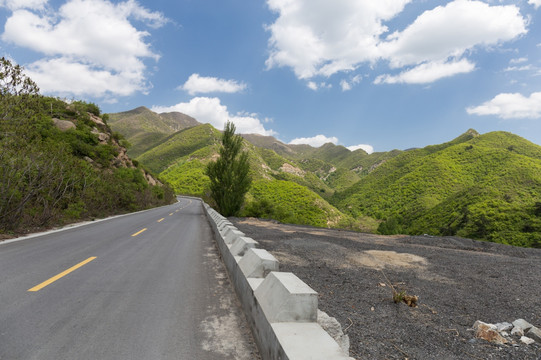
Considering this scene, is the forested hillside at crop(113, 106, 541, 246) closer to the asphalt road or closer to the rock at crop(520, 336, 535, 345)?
the asphalt road

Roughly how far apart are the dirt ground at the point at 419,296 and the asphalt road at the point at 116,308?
159 cm

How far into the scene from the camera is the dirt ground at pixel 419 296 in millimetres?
2980

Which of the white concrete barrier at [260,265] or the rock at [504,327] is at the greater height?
the white concrete barrier at [260,265]

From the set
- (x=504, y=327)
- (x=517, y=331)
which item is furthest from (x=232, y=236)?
(x=517, y=331)

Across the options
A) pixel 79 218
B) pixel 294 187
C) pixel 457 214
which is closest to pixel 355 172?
pixel 294 187

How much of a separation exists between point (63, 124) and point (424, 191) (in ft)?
209

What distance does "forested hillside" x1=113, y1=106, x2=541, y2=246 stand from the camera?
2709 centimetres

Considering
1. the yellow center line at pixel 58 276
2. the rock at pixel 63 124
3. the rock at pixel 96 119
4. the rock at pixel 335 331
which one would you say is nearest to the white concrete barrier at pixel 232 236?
the yellow center line at pixel 58 276

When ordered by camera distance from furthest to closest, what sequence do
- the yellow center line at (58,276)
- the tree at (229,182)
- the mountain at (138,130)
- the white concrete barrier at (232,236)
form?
the mountain at (138,130)
the tree at (229,182)
the white concrete barrier at (232,236)
the yellow center line at (58,276)

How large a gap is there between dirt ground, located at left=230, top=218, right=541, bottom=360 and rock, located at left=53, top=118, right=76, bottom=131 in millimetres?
31476

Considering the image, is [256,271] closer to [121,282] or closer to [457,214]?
[121,282]

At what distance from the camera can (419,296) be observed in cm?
479

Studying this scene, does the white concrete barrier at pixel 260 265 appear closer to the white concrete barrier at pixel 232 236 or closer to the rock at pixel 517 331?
the white concrete barrier at pixel 232 236

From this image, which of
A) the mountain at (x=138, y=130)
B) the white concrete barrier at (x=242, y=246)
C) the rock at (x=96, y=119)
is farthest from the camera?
the mountain at (x=138, y=130)
